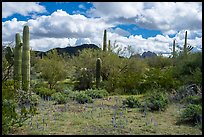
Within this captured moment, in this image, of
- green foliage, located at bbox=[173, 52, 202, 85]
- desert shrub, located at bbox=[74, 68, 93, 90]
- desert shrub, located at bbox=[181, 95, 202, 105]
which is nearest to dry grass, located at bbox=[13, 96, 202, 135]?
desert shrub, located at bbox=[181, 95, 202, 105]

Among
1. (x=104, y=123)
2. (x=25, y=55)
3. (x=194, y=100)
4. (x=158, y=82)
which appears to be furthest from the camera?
(x=158, y=82)

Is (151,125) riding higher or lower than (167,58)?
lower

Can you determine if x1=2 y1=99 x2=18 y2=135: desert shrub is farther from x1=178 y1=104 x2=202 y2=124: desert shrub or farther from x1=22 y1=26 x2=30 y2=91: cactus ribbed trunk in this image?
x1=22 y1=26 x2=30 y2=91: cactus ribbed trunk

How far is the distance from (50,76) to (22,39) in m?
7.40

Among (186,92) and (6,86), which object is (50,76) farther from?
(6,86)

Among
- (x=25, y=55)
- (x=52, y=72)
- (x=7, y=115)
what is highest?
(x=25, y=55)

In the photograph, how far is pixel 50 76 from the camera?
2500 cm

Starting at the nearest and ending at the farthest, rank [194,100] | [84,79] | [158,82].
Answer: [194,100] < [158,82] < [84,79]

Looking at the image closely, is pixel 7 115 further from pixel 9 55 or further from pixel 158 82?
pixel 158 82

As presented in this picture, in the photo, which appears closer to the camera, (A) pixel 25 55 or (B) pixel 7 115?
(B) pixel 7 115

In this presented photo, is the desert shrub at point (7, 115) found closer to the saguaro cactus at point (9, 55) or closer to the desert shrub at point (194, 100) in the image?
the desert shrub at point (194, 100)

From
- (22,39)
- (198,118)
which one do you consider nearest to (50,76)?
(22,39)

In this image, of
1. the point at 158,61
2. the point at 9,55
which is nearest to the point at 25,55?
the point at 9,55

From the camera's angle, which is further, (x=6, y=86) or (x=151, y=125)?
(x=151, y=125)
